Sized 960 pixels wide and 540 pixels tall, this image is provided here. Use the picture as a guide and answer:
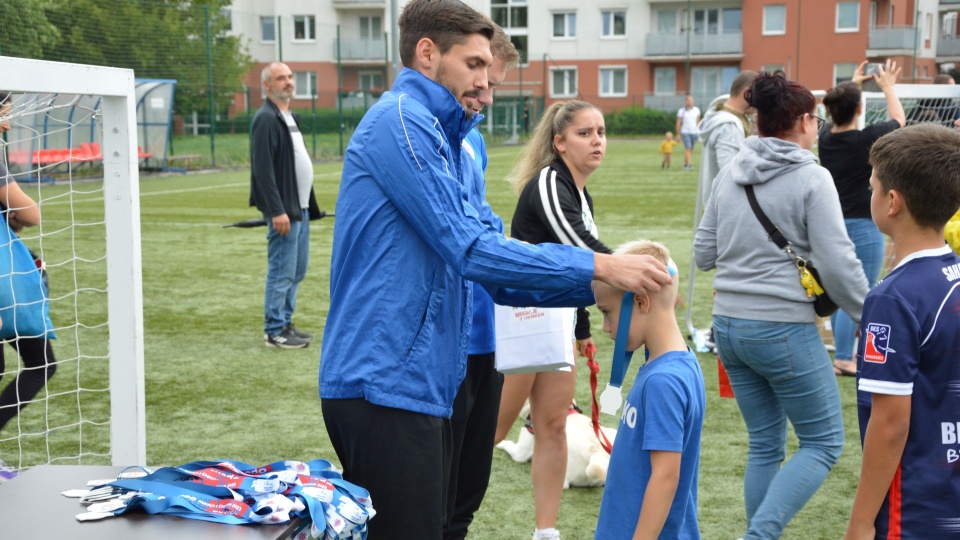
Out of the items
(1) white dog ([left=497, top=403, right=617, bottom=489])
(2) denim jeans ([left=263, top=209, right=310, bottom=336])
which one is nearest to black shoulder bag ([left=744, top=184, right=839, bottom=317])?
(1) white dog ([left=497, top=403, right=617, bottom=489])

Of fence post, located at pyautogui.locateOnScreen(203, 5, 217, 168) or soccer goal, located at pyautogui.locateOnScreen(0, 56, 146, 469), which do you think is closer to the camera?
soccer goal, located at pyautogui.locateOnScreen(0, 56, 146, 469)

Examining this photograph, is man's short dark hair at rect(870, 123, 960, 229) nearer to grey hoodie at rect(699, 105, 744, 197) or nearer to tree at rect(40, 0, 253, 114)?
grey hoodie at rect(699, 105, 744, 197)

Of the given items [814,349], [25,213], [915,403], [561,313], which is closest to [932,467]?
[915,403]

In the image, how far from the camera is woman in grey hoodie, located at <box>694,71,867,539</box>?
357 cm

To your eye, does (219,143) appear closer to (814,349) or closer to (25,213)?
(25,213)

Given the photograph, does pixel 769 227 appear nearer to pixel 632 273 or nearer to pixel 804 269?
pixel 804 269

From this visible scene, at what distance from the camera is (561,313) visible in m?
3.65

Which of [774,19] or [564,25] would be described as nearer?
[774,19]

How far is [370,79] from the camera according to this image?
196 feet

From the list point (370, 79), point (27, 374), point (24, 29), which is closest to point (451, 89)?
point (27, 374)

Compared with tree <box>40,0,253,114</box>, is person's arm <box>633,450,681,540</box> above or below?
below

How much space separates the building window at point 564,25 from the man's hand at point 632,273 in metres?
55.1

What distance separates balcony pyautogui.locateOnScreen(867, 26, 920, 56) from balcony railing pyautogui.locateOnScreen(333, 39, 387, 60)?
26698 millimetres

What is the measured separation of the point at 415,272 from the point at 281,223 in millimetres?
4935
